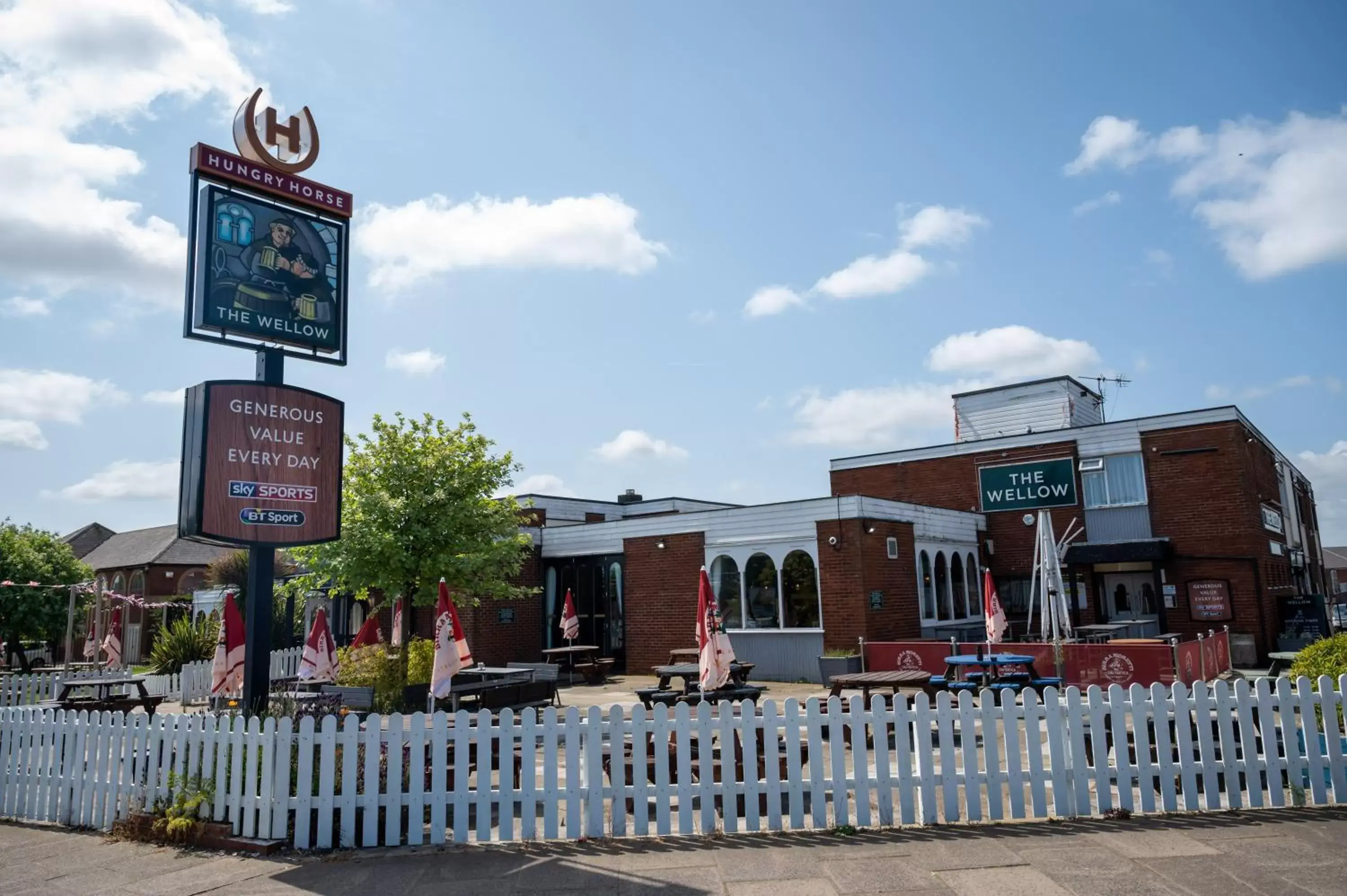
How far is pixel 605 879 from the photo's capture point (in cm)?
A: 582

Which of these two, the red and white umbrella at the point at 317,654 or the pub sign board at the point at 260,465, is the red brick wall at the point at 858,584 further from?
the pub sign board at the point at 260,465

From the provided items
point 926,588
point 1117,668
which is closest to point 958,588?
point 926,588

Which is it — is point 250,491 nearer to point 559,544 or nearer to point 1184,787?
point 1184,787

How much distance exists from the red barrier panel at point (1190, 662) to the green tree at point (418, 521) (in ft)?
37.6

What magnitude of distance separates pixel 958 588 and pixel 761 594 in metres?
5.81

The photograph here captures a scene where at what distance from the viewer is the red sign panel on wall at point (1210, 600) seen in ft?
66.7

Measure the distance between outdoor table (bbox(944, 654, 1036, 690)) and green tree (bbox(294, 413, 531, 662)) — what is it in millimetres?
8447

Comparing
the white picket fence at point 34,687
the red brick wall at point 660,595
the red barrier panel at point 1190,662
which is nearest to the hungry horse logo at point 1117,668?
the red barrier panel at point 1190,662

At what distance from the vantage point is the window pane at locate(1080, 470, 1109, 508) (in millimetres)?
22375

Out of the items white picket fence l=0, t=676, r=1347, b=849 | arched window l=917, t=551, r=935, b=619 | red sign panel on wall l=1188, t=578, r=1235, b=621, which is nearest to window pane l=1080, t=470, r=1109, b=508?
red sign panel on wall l=1188, t=578, r=1235, b=621

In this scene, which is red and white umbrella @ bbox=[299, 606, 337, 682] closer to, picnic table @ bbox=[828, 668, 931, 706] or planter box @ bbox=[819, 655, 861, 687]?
picnic table @ bbox=[828, 668, 931, 706]

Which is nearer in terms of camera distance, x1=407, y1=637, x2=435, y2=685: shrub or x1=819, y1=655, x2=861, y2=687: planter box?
x1=407, y1=637, x2=435, y2=685: shrub

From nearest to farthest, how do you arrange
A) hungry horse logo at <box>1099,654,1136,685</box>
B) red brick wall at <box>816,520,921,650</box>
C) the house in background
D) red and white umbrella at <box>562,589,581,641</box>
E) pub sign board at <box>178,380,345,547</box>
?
pub sign board at <box>178,380,345,547</box>
hungry horse logo at <box>1099,654,1136,685</box>
red brick wall at <box>816,520,921,650</box>
red and white umbrella at <box>562,589,581,641</box>
the house in background

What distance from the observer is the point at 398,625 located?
56.5ft
